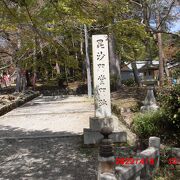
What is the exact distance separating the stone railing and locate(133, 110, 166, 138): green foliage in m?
1.36

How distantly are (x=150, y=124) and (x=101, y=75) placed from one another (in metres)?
1.91

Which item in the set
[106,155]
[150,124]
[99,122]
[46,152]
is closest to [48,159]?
[46,152]

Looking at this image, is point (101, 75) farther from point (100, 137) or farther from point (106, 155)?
point (106, 155)

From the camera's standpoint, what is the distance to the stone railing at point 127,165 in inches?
152

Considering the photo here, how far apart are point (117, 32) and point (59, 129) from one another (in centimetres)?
347

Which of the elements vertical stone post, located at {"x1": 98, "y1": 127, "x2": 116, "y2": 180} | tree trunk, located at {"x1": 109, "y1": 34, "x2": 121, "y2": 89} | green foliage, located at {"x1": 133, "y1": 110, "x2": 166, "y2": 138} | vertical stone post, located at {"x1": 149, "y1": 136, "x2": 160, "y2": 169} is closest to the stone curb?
tree trunk, located at {"x1": 109, "y1": 34, "x2": 121, "y2": 89}

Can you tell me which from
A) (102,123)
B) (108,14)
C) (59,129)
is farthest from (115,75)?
(108,14)

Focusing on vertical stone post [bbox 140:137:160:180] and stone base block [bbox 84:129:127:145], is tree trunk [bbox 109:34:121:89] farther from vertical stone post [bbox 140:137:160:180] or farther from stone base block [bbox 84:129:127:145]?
vertical stone post [bbox 140:137:160:180]

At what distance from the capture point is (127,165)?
4.22 metres

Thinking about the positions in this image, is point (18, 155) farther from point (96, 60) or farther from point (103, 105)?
point (96, 60)

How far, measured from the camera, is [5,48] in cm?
2055

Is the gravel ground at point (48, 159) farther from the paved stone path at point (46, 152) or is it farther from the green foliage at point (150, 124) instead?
the green foliage at point (150, 124)

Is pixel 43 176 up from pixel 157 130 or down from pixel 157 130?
down

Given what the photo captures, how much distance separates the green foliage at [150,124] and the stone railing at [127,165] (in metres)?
1.36
